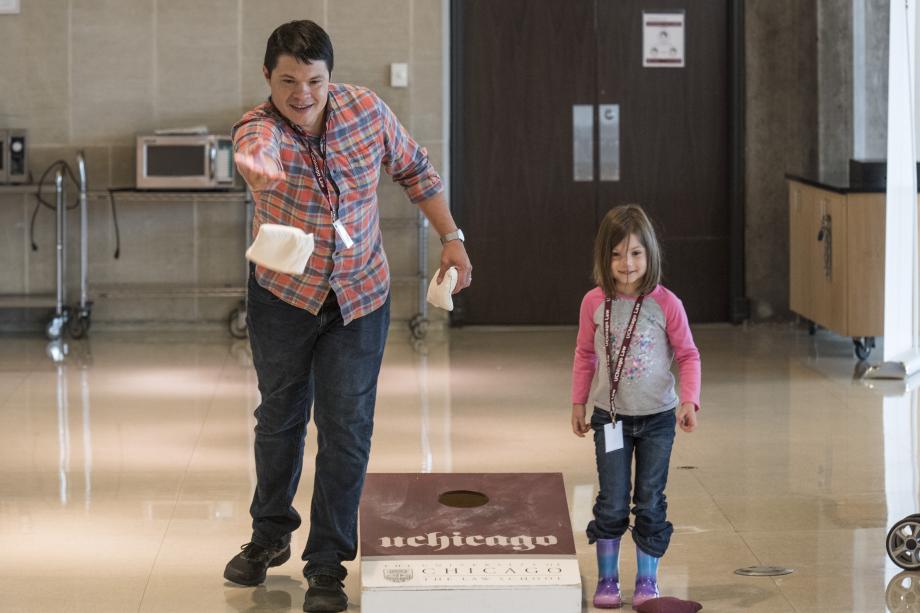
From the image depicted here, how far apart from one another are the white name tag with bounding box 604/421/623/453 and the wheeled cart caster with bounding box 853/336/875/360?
4.22 m

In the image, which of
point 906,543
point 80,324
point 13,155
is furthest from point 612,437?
point 13,155

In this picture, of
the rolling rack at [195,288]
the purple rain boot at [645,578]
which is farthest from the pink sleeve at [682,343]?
the rolling rack at [195,288]

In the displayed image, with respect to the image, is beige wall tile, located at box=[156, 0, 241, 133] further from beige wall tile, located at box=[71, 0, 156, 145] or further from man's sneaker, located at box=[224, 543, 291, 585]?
man's sneaker, located at box=[224, 543, 291, 585]

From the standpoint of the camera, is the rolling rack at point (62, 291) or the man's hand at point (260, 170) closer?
the man's hand at point (260, 170)

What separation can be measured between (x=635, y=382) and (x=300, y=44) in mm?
1171

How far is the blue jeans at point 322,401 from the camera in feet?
12.3

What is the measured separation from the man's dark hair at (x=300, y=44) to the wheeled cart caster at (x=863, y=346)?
485cm

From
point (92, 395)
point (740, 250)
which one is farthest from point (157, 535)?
point (740, 250)

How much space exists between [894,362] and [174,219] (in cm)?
428

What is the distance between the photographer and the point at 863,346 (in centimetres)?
771

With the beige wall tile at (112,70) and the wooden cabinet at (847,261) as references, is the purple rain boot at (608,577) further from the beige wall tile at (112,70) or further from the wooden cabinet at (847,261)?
the beige wall tile at (112,70)

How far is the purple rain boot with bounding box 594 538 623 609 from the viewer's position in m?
3.84

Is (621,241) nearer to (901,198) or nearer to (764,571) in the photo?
(764,571)

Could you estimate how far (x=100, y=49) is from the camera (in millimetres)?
8898
